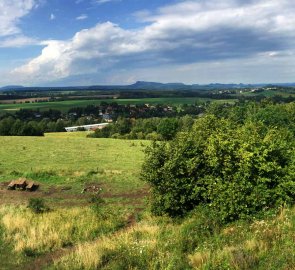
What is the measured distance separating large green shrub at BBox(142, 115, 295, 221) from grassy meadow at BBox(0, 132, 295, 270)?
67 cm

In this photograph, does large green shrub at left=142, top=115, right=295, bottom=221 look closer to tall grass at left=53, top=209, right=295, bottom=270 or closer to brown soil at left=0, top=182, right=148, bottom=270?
tall grass at left=53, top=209, right=295, bottom=270

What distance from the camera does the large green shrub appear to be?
12875mm

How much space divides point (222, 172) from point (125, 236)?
4358 millimetres

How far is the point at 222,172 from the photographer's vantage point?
44.7ft

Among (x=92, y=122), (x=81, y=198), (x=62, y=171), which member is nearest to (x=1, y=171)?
(x=62, y=171)

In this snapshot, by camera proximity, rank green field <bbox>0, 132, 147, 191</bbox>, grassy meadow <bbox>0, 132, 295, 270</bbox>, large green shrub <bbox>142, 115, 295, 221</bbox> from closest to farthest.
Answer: grassy meadow <bbox>0, 132, 295, 270</bbox> < large green shrub <bbox>142, 115, 295, 221</bbox> < green field <bbox>0, 132, 147, 191</bbox>

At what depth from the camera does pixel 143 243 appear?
10.3m

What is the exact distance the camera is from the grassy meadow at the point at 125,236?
342 inches

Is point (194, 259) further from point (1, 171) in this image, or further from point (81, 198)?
point (1, 171)

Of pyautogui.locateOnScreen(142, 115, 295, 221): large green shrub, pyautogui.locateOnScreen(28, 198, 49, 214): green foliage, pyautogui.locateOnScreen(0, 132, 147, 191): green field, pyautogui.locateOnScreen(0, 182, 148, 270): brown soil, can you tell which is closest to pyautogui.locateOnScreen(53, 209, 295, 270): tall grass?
pyautogui.locateOnScreen(142, 115, 295, 221): large green shrub

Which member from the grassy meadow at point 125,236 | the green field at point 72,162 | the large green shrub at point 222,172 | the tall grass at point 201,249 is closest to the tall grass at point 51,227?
the grassy meadow at point 125,236

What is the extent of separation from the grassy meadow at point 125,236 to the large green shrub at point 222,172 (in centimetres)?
67

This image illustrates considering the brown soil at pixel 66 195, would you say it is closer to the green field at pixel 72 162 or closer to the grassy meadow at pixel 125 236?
the grassy meadow at pixel 125 236

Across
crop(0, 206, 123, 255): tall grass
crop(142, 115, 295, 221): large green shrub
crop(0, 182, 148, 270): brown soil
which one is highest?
crop(142, 115, 295, 221): large green shrub
